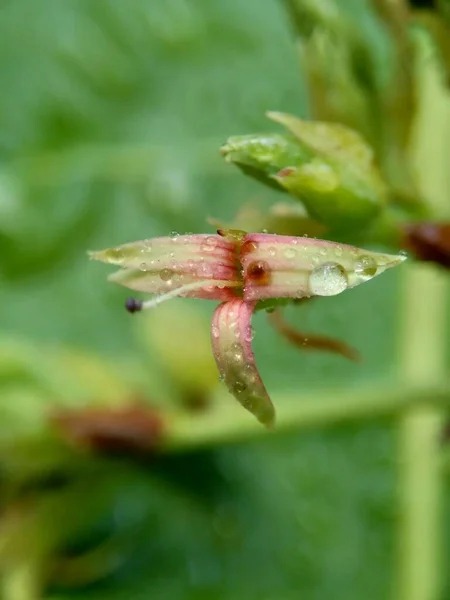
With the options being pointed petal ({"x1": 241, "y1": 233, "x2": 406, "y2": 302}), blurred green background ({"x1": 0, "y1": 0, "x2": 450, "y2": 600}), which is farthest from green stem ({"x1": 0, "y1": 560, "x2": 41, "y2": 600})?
pointed petal ({"x1": 241, "y1": 233, "x2": 406, "y2": 302})

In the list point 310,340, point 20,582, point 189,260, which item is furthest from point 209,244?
point 20,582

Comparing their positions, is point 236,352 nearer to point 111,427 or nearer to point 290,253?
point 290,253

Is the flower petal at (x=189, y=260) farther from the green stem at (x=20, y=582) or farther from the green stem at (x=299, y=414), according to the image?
the green stem at (x=20, y=582)

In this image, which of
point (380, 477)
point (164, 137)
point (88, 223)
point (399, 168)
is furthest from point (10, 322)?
point (399, 168)

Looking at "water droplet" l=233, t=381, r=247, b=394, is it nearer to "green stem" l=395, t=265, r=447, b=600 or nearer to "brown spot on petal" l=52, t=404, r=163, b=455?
"brown spot on petal" l=52, t=404, r=163, b=455

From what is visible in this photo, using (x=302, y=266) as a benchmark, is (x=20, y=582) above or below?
below

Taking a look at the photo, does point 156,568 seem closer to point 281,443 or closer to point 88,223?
point 281,443
